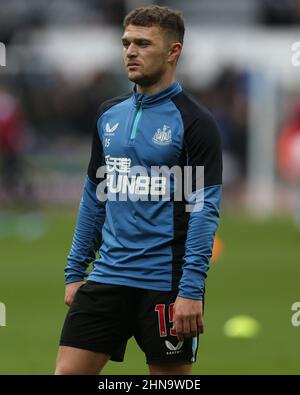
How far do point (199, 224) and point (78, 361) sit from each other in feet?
3.01

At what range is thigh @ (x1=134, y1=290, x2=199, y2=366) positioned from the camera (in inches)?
243

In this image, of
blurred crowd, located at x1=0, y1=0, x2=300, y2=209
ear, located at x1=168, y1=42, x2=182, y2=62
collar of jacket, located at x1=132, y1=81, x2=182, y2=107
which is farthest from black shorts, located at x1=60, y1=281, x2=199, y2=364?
blurred crowd, located at x1=0, y1=0, x2=300, y2=209

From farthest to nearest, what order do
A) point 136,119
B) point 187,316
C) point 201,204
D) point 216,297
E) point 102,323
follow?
point 216,297, point 136,119, point 102,323, point 201,204, point 187,316

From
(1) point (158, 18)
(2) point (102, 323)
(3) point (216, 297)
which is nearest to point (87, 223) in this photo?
(2) point (102, 323)

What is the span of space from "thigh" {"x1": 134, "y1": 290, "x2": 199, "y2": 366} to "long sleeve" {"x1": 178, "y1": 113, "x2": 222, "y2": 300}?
0.19m

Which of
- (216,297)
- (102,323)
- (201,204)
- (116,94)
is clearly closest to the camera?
A: (201,204)

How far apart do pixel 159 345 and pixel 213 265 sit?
10.7 m

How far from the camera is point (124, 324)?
6.29 m

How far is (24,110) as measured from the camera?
2688 cm

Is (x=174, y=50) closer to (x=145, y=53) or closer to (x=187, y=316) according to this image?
(x=145, y=53)

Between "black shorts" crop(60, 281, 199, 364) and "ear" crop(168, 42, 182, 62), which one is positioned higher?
"ear" crop(168, 42, 182, 62)

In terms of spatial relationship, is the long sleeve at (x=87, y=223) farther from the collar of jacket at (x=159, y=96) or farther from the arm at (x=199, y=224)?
the arm at (x=199, y=224)

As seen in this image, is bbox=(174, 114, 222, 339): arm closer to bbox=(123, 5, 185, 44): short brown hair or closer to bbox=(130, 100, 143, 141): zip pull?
bbox=(130, 100, 143, 141): zip pull

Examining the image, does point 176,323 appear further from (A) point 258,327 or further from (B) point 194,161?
(A) point 258,327
